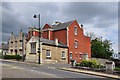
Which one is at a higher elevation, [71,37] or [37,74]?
[71,37]

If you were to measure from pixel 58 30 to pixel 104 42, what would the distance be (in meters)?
30.1

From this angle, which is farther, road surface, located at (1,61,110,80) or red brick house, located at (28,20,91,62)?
red brick house, located at (28,20,91,62)

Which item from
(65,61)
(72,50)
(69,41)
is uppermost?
(69,41)

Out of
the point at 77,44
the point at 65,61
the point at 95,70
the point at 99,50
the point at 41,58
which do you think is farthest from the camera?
the point at 99,50

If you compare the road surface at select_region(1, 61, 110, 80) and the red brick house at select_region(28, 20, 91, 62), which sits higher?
the red brick house at select_region(28, 20, 91, 62)

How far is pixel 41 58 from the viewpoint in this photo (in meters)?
23.7

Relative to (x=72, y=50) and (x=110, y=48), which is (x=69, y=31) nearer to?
(x=72, y=50)

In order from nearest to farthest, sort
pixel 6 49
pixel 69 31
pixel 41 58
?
pixel 41 58 → pixel 69 31 → pixel 6 49

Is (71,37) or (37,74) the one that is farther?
(71,37)

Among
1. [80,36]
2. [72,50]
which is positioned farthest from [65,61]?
[80,36]

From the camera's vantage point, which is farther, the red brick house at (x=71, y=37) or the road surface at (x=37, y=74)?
the red brick house at (x=71, y=37)

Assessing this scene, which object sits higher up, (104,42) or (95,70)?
(104,42)

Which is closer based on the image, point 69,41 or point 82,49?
point 69,41

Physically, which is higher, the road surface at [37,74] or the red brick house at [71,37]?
the red brick house at [71,37]
